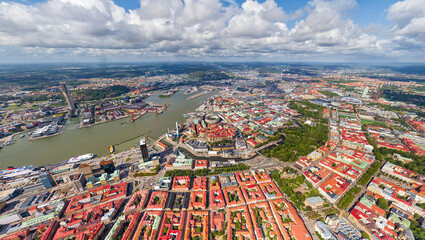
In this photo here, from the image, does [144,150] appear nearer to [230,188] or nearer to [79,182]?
[79,182]

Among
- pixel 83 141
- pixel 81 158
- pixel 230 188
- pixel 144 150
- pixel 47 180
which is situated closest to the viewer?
pixel 230 188

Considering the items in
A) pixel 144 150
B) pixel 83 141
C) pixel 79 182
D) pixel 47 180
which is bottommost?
pixel 83 141

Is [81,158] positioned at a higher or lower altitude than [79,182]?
lower

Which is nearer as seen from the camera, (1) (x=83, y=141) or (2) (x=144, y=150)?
(2) (x=144, y=150)

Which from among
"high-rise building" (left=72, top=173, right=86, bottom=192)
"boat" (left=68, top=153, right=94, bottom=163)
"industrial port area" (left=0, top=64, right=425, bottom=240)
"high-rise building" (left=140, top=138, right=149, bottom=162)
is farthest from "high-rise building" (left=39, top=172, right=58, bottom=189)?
"high-rise building" (left=140, top=138, right=149, bottom=162)

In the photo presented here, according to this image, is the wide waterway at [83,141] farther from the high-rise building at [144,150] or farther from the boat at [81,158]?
the high-rise building at [144,150]

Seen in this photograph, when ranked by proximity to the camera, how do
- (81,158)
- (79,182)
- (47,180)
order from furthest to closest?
(81,158) → (47,180) → (79,182)

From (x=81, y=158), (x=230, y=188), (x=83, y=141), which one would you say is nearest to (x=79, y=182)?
(x=81, y=158)

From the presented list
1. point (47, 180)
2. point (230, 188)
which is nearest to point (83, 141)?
point (47, 180)
